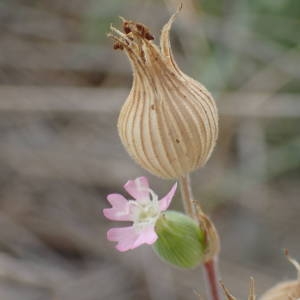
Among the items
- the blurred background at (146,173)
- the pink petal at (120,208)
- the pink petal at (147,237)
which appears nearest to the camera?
the pink petal at (147,237)

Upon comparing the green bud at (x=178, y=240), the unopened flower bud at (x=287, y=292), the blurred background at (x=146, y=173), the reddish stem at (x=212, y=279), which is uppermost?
the blurred background at (x=146, y=173)

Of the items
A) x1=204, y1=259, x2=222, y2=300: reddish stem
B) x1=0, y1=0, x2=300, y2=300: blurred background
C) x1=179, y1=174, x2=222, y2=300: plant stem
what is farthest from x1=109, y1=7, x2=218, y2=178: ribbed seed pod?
x1=0, y1=0, x2=300, y2=300: blurred background

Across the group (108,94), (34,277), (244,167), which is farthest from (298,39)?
(34,277)

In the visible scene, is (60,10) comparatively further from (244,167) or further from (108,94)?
(244,167)

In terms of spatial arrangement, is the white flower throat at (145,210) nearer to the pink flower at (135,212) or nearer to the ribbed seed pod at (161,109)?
the pink flower at (135,212)

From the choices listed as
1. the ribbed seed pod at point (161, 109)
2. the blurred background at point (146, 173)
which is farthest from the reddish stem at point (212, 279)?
the blurred background at point (146, 173)

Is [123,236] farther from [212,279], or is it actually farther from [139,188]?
[212,279]
